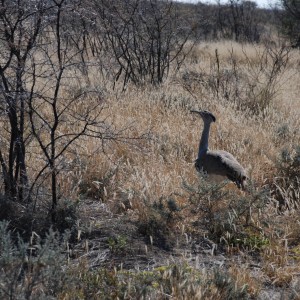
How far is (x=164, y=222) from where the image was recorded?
13.8 feet

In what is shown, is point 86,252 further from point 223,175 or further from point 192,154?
point 192,154

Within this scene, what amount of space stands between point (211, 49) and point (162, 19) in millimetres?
9161

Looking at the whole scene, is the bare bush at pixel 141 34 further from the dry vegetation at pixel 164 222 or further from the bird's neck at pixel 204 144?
the bird's neck at pixel 204 144

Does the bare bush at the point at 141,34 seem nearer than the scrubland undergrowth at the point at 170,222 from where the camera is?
No

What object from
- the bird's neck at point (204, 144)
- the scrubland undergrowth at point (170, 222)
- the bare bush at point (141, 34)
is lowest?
the scrubland undergrowth at point (170, 222)

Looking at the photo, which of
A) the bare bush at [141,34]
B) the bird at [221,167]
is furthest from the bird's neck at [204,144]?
the bare bush at [141,34]

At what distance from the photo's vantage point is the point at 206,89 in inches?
361

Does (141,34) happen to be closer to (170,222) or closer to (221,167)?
(221,167)

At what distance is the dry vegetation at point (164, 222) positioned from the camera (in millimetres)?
3123

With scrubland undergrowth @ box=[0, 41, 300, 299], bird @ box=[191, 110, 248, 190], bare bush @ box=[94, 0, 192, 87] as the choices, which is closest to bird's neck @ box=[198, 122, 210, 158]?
bird @ box=[191, 110, 248, 190]

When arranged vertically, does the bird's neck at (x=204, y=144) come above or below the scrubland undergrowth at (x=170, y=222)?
above

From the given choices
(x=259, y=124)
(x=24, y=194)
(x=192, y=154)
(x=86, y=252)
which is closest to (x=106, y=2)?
(x=259, y=124)

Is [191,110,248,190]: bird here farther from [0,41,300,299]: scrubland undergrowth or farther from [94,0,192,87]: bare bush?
[94,0,192,87]: bare bush

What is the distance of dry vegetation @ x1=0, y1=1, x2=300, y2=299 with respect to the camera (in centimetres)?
312
